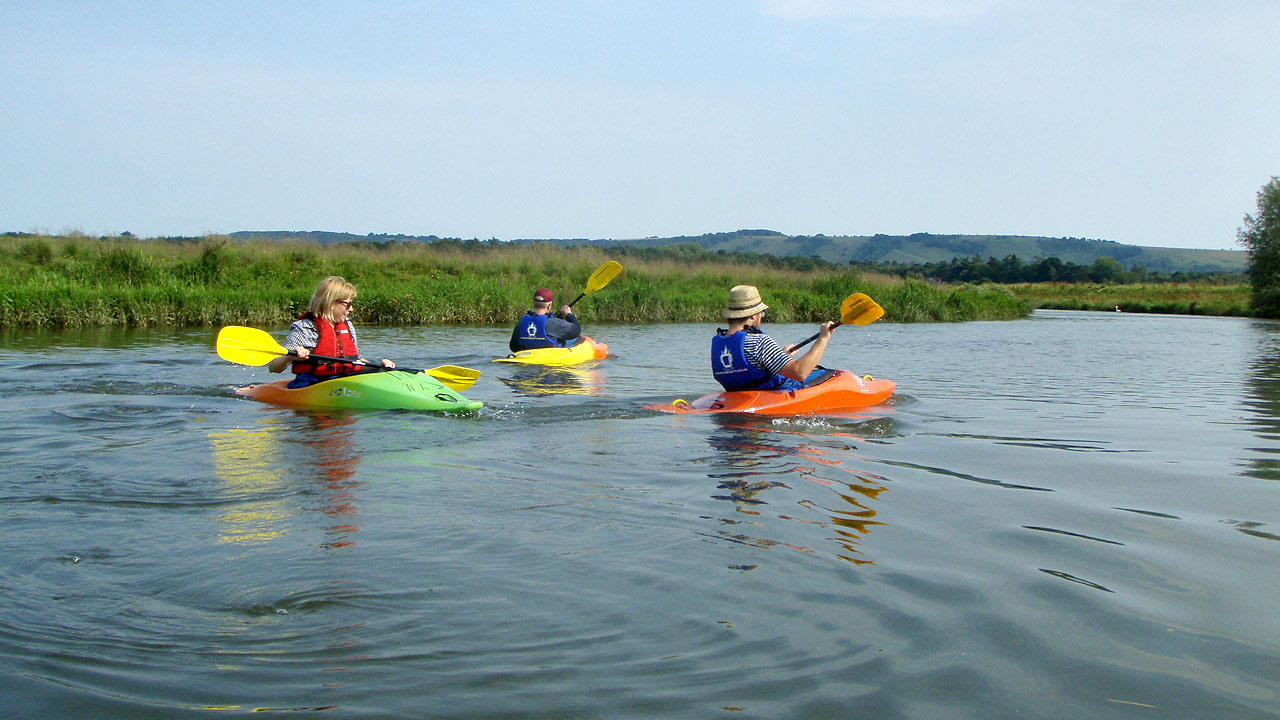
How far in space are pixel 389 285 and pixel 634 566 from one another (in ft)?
63.7

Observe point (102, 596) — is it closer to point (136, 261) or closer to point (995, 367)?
point (995, 367)

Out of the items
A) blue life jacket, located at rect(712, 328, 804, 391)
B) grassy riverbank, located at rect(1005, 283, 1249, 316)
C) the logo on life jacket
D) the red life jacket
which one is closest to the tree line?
grassy riverbank, located at rect(1005, 283, 1249, 316)

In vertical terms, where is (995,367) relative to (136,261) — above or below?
below

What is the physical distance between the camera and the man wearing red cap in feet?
38.5

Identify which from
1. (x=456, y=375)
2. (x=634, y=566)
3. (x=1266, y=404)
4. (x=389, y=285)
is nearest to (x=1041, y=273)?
(x=389, y=285)

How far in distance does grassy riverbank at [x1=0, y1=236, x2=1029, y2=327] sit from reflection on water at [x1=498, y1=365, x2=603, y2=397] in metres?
9.27

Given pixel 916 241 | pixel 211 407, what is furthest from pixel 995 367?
pixel 916 241

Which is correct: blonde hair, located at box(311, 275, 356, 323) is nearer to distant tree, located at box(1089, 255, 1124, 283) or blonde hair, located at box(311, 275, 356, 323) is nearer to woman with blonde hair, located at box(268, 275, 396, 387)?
woman with blonde hair, located at box(268, 275, 396, 387)

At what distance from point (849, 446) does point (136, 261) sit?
19.0 meters

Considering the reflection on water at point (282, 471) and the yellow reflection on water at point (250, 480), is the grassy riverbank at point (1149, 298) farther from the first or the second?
the yellow reflection on water at point (250, 480)

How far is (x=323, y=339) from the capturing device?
25.2 feet

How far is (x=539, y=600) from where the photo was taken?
10.00ft

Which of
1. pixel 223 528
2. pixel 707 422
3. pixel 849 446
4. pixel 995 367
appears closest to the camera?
pixel 223 528

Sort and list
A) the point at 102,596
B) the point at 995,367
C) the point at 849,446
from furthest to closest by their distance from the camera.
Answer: the point at 995,367, the point at 849,446, the point at 102,596
